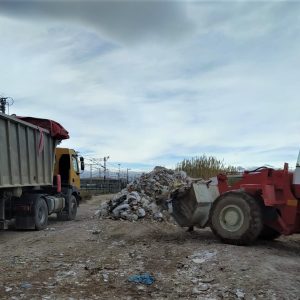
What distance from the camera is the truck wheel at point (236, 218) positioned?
356 inches

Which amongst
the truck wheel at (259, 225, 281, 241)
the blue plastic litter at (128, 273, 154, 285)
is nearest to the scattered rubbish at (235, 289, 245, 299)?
the blue plastic litter at (128, 273, 154, 285)

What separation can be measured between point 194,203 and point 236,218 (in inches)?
57.8

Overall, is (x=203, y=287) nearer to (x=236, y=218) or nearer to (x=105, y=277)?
(x=105, y=277)

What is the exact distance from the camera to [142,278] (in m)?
6.69

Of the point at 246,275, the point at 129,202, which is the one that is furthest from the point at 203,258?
the point at 129,202

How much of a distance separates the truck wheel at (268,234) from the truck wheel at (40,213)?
6.35 m

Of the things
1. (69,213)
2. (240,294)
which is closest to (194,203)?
(240,294)

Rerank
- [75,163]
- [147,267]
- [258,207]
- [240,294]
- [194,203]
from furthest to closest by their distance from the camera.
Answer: [75,163], [194,203], [258,207], [147,267], [240,294]

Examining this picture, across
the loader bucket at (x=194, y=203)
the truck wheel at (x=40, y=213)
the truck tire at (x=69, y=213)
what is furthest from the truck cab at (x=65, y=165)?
the loader bucket at (x=194, y=203)

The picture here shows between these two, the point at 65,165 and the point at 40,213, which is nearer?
the point at 40,213

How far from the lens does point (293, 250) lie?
30.4ft

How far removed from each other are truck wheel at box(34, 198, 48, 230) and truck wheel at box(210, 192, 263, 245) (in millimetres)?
5635

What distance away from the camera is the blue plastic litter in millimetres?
6575

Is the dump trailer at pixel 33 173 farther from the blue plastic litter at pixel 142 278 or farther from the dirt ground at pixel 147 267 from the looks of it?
the blue plastic litter at pixel 142 278
